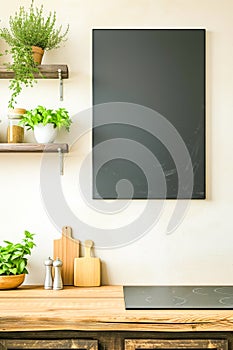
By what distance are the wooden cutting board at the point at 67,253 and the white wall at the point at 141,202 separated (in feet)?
0.15

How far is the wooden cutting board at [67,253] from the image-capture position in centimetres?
285

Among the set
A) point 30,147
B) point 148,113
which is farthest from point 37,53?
point 148,113

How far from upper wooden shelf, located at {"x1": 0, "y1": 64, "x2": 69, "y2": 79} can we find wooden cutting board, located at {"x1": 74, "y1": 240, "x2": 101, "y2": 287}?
881mm

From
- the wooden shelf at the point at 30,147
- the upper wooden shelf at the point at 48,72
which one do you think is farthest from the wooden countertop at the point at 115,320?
the upper wooden shelf at the point at 48,72

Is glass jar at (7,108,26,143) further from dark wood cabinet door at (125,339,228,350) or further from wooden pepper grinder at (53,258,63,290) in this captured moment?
dark wood cabinet door at (125,339,228,350)

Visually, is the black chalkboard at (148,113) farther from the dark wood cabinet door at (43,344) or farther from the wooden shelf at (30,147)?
the dark wood cabinet door at (43,344)

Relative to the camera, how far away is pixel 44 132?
2756 millimetres

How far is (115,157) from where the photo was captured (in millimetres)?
2885

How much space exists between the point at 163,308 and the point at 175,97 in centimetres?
109

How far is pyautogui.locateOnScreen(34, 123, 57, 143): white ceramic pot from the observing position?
9.02 ft

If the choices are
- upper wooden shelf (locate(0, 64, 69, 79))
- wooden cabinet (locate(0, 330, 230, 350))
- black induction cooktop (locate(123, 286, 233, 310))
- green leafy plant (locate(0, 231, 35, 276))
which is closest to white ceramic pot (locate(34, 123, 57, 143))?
upper wooden shelf (locate(0, 64, 69, 79))

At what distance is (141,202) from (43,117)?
63 cm

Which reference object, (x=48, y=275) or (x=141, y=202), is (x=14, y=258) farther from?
(x=141, y=202)

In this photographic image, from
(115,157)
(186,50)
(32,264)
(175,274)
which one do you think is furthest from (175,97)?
(32,264)
